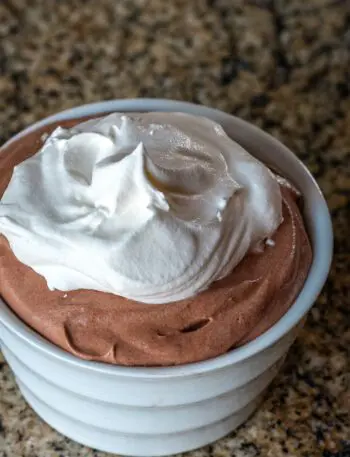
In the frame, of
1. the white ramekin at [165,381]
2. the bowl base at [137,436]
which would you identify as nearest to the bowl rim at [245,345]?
the white ramekin at [165,381]

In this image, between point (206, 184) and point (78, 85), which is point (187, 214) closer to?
point (206, 184)

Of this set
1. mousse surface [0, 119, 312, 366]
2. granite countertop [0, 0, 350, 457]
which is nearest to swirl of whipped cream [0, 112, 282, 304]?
mousse surface [0, 119, 312, 366]

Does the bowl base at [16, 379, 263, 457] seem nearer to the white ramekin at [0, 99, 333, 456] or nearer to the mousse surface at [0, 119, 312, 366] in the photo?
the white ramekin at [0, 99, 333, 456]

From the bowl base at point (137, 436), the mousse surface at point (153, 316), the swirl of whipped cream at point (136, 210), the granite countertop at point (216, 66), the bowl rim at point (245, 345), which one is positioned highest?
the swirl of whipped cream at point (136, 210)

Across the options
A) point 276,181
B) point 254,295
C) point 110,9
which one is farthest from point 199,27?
point 254,295

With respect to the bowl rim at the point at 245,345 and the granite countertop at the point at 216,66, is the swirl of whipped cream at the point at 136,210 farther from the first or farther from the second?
the granite countertop at the point at 216,66
